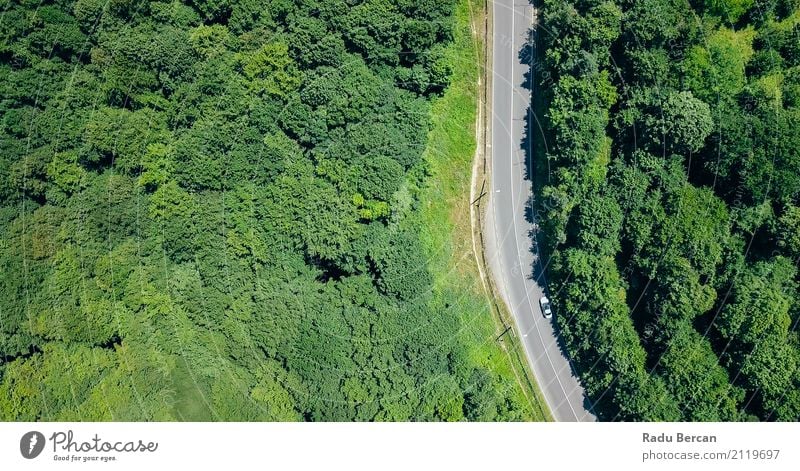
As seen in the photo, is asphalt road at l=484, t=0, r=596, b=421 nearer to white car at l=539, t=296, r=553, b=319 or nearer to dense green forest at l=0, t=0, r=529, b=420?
white car at l=539, t=296, r=553, b=319

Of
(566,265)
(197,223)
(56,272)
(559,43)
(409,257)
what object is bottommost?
(56,272)

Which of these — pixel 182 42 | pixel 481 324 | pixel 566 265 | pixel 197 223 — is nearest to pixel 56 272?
pixel 197 223

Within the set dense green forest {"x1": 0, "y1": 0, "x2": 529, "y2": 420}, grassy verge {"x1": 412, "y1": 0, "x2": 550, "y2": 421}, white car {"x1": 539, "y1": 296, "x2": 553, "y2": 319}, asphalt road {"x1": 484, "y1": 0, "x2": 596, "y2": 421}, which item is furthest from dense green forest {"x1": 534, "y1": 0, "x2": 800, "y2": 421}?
dense green forest {"x1": 0, "y1": 0, "x2": 529, "y2": 420}

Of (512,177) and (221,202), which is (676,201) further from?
(221,202)

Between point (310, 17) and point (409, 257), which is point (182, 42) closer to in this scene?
point (310, 17)

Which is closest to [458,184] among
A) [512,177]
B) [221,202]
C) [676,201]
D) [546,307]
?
[512,177]

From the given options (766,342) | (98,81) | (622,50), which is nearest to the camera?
(766,342)

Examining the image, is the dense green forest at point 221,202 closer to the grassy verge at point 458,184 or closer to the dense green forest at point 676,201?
the grassy verge at point 458,184

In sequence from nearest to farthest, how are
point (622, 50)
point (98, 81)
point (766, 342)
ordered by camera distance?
point (766, 342) → point (622, 50) → point (98, 81)
